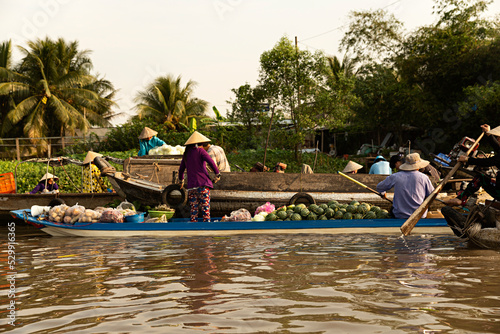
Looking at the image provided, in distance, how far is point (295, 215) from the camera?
7805 millimetres

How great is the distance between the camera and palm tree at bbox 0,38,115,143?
2488 centimetres

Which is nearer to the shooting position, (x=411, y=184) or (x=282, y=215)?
(x=411, y=184)

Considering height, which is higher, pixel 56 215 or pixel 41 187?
pixel 41 187

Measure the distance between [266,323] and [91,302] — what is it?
4.68 feet

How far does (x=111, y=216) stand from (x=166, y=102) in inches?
833

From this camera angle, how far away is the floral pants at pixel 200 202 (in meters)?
8.24

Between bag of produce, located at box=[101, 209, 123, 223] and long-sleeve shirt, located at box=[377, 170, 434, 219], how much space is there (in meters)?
4.13

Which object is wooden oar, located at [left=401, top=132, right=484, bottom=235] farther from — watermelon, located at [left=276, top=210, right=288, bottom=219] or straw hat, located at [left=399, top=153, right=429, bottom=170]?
watermelon, located at [left=276, top=210, right=288, bottom=219]

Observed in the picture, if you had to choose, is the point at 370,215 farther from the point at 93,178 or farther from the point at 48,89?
the point at 48,89

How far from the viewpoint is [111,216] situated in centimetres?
788

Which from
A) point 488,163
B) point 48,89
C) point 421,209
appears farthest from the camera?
point 48,89

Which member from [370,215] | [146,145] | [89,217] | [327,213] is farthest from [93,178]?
[370,215]

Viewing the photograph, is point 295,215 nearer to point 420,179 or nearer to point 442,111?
point 420,179

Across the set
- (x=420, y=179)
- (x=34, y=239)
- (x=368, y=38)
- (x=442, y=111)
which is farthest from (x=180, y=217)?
(x=368, y=38)
